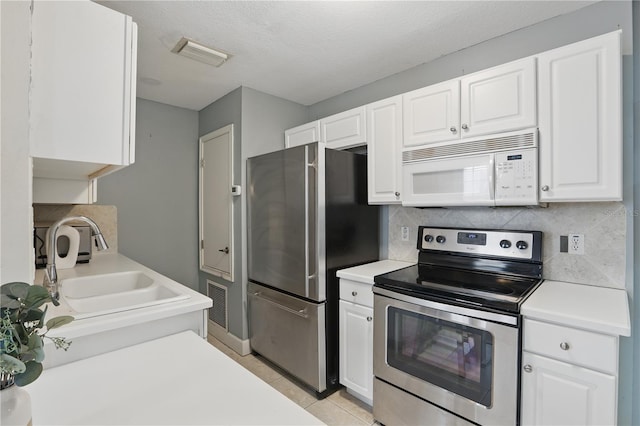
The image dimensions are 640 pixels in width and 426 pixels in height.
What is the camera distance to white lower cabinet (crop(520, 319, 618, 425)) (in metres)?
1.23

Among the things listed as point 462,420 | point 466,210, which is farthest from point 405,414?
point 466,210

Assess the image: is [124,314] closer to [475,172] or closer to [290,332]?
[290,332]

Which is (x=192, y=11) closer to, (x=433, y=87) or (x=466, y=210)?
(x=433, y=87)

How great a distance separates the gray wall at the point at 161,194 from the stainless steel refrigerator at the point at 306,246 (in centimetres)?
118

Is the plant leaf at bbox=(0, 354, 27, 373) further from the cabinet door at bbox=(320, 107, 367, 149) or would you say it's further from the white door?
the white door

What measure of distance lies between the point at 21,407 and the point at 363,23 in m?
2.17

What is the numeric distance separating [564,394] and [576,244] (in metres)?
0.84

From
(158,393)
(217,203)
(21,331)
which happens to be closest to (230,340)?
(217,203)

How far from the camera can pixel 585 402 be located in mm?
1268

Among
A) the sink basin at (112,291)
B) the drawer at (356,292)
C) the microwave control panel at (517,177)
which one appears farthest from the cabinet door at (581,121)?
the sink basin at (112,291)

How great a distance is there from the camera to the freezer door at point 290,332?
2.21m

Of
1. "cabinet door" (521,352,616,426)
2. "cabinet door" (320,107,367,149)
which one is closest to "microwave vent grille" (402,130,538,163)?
"cabinet door" (320,107,367,149)

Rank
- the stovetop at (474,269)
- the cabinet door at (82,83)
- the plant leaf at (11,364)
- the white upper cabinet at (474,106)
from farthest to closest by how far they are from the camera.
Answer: the white upper cabinet at (474,106) < the stovetop at (474,269) < the cabinet door at (82,83) < the plant leaf at (11,364)

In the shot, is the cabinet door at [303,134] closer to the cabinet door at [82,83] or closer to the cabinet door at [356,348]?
the cabinet door at [356,348]
